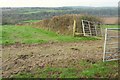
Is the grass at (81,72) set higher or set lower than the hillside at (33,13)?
lower

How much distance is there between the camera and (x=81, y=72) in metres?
9.34

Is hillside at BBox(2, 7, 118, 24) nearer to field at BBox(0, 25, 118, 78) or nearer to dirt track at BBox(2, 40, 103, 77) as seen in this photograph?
dirt track at BBox(2, 40, 103, 77)

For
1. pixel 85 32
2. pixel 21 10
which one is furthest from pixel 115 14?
pixel 21 10

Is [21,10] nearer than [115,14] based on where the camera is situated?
No

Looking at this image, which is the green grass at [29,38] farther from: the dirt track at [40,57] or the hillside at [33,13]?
the hillside at [33,13]

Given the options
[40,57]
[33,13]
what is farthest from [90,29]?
[33,13]

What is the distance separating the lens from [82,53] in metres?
11.9

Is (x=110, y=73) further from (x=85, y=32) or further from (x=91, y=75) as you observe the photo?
(x=85, y=32)

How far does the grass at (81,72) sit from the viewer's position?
9125 mm

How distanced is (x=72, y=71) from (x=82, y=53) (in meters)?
2.47

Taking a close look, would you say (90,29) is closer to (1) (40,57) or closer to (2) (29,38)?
(2) (29,38)

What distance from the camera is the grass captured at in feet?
29.9

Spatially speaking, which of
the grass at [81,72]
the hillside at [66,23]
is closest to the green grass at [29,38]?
the hillside at [66,23]

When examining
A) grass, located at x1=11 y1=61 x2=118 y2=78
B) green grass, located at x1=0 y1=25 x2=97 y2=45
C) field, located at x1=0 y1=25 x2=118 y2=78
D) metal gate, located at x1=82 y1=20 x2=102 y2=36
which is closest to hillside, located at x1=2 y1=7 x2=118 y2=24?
metal gate, located at x1=82 y1=20 x2=102 y2=36
